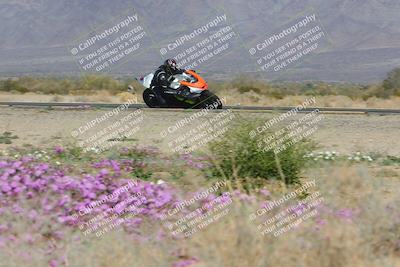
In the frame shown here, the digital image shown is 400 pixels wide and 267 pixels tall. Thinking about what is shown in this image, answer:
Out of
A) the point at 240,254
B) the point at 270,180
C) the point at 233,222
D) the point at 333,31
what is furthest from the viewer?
the point at 333,31

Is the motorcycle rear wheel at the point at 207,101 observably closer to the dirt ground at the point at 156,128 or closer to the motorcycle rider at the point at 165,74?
the dirt ground at the point at 156,128

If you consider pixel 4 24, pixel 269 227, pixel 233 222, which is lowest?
pixel 269 227

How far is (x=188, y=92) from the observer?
2141cm

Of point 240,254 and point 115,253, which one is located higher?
point 115,253

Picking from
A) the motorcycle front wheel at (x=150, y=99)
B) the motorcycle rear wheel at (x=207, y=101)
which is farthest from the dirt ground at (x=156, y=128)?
the motorcycle front wheel at (x=150, y=99)

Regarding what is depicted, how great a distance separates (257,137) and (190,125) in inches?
323

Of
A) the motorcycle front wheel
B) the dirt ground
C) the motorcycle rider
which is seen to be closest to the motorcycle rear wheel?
the dirt ground

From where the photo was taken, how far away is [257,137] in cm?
952

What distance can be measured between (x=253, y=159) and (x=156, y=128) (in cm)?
835

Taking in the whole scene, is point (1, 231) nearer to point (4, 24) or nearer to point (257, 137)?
point (257, 137)

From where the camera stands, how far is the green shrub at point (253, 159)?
9336 millimetres

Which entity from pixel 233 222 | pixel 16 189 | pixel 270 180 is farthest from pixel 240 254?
pixel 270 180

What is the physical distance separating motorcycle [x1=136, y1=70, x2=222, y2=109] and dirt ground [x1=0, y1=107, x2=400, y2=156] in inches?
30.8

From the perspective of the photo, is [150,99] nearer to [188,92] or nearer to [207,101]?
[188,92]
